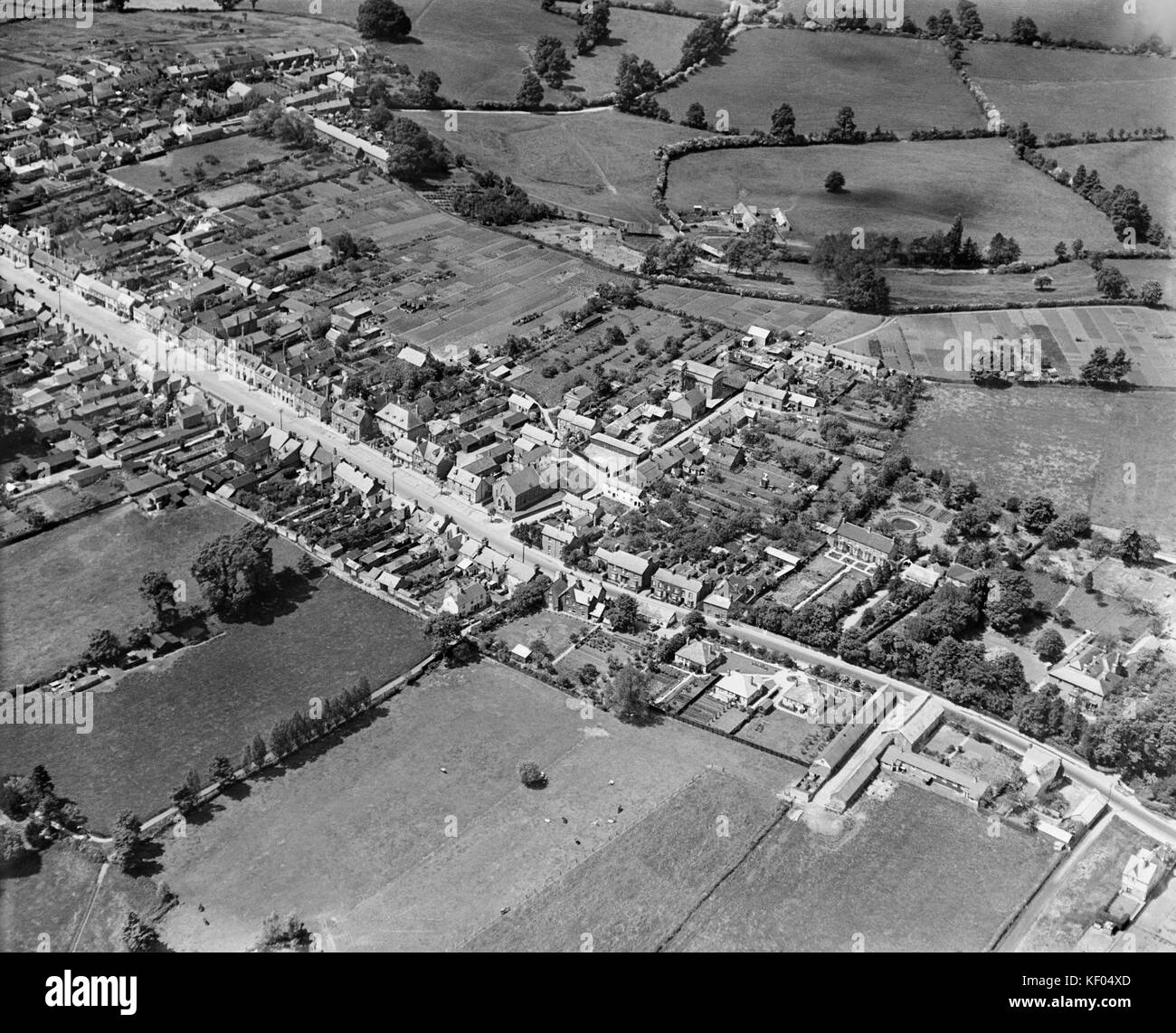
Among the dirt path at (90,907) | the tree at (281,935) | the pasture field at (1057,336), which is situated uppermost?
the pasture field at (1057,336)

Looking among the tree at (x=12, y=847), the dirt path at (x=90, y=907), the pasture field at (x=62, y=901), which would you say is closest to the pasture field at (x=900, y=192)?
the dirt path at (x=90, y=907)

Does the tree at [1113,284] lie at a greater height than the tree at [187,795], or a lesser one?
greater

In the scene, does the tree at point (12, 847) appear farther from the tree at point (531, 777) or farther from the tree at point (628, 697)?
the tree at point (628, 697)

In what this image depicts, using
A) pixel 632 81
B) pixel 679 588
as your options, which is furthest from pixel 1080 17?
pixel 679 588

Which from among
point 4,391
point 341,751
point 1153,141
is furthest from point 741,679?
point 1153,141

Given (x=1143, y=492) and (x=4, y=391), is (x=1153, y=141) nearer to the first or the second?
(x=1143, y=492)

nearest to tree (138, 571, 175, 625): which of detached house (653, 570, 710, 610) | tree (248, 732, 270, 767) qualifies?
tree (248, 732, 270, 767)

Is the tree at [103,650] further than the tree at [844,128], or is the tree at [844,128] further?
the tree at [844,128]

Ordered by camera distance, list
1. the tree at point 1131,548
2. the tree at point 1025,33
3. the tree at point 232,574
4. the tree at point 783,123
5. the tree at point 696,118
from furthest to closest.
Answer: the tree at point 1025,33, the tree at point 696,118, the tree at point 783,123, the tree at point 1131,548, the tree at point 232,574
